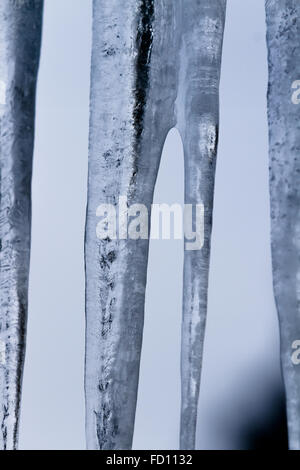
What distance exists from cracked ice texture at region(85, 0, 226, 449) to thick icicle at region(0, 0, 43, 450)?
98 mm

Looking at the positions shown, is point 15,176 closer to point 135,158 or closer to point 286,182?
point 135,158

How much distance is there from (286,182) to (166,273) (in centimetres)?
22

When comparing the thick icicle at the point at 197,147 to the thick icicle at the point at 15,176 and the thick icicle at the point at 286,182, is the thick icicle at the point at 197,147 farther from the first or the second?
the thick icicle at the point at 15,176

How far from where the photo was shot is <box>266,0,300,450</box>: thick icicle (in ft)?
2.86

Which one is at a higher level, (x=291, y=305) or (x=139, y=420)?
(x=291, y=305)

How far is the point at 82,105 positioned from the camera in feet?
3.06

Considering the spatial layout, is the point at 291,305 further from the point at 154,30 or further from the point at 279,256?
the point at 154,30

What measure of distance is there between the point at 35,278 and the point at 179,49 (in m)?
0.41

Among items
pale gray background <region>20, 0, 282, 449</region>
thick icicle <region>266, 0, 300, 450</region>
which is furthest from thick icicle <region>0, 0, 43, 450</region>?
thick icicle <region>266, 0, 300, 450</region>

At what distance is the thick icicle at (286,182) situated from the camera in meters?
0.87

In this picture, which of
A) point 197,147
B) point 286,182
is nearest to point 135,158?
point 197,147

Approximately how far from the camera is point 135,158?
2.95ft

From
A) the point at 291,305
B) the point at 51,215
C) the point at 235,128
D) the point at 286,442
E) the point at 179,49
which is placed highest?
the point at 179,49

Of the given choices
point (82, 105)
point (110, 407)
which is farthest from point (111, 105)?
point (110, 407)
